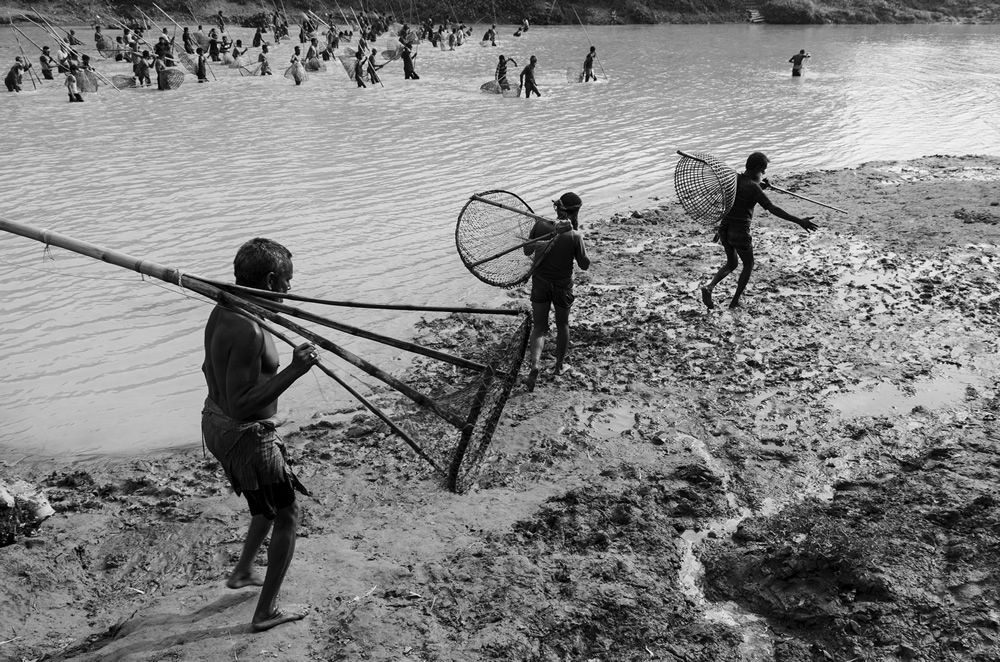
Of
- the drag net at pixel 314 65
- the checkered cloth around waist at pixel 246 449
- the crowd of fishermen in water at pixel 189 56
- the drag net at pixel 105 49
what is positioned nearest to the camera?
the checkered cloth around waist at pixel 246 449

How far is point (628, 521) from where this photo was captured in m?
4.39

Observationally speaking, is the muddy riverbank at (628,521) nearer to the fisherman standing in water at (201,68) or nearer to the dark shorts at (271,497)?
the dark shorts at (271,497)

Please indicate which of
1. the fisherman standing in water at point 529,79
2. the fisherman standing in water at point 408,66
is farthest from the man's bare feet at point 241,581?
the fisherman standing in water at point 408,66

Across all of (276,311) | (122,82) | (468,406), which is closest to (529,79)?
(122,82)

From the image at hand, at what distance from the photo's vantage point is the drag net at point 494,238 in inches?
268

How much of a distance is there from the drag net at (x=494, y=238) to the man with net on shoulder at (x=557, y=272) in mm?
436

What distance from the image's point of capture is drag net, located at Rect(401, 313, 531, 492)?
376 cm

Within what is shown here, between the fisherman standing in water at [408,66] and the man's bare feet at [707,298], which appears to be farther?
the fisherman standing in water at [408,66]

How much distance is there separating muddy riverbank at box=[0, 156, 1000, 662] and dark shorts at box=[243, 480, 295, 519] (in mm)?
574

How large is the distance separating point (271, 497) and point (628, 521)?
6.89 ft

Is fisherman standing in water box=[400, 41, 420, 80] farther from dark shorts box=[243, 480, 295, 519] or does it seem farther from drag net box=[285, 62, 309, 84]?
dark shorts box=[243, 480, 295, 519]

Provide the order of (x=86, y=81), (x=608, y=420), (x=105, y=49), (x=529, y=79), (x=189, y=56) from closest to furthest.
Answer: (x=608, y=420)
(x=86, y=81)
(x=529, y=79)
(x=189, y=56)
(x=105, y=49)

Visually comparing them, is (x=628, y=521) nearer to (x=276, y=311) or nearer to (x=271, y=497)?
(x=271, y=497)

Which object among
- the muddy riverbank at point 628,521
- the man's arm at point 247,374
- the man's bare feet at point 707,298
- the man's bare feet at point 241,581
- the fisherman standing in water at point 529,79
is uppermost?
the fisherman standing in water at point 529,79
